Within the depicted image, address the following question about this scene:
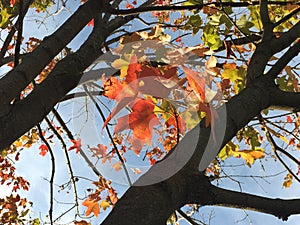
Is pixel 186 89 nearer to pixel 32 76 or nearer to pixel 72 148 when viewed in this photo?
pixel 32 76

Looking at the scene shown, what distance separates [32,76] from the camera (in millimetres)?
1995

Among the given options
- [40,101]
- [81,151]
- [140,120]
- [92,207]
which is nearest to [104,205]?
[92,207]

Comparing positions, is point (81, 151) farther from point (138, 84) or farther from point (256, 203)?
point (256, 203)

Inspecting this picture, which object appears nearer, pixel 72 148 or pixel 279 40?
pixel 279 40

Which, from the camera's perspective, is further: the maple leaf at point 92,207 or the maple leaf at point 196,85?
the maple leaf at point 92,207

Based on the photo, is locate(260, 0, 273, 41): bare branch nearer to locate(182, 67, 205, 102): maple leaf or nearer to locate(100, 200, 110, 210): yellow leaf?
locate(182, 67, 205, 102): maple leaf

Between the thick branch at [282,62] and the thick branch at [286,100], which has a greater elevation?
the thick branch at [282,62]

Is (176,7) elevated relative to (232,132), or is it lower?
elevated

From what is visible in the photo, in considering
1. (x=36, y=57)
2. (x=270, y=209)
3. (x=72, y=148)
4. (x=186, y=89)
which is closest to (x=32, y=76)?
(x=36, y=57)

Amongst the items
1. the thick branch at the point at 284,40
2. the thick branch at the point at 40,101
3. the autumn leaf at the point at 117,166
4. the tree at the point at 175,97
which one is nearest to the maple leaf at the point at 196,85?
the tree at the point at 175,97

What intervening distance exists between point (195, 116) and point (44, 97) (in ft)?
2.61

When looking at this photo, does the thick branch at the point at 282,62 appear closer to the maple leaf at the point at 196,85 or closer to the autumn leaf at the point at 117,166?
the maple leaf at the point at 196,85

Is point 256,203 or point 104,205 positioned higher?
point 104,205

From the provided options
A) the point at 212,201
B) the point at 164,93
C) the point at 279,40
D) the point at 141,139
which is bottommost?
the point at 212,201
